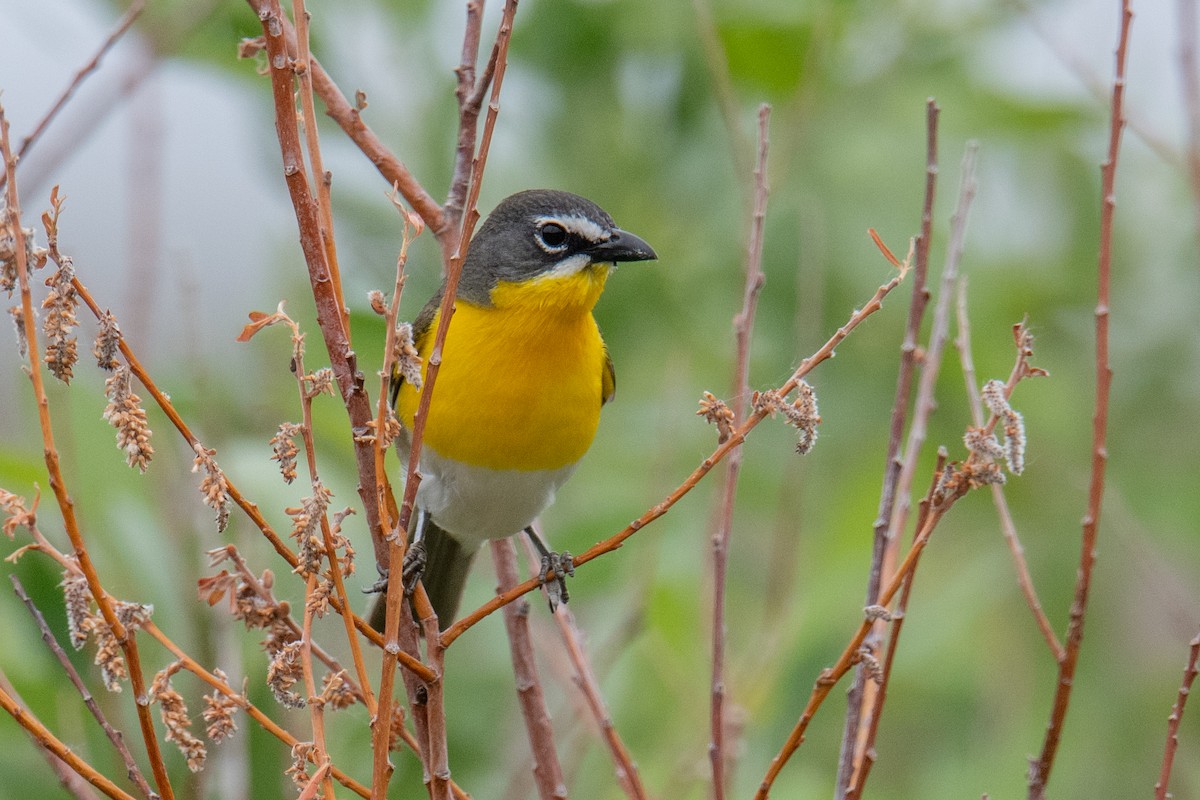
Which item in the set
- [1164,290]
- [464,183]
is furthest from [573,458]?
[1164,290]

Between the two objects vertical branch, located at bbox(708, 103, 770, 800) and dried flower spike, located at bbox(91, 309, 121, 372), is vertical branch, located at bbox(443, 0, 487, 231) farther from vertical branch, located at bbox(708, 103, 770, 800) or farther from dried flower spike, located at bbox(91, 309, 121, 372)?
dried flower spike, located at bbox(91, 309, 121, 372)

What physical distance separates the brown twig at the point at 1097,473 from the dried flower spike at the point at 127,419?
120 centimetres

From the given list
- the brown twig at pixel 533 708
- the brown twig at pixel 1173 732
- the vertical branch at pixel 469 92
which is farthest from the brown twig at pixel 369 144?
the brown twig at pixel 1173 732

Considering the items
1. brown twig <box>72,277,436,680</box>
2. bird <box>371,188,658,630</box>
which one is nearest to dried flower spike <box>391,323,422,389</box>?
brown twig <box>72,277,436,680</box>

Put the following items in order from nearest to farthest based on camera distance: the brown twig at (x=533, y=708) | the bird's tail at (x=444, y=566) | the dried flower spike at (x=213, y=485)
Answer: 1. the dried flower spike at (x=213, y=485)
2. the brown twig at (x=533, y=708)
3. the bird's tail at (x=444, y=566)

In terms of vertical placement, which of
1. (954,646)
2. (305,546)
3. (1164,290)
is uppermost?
(1164,290)

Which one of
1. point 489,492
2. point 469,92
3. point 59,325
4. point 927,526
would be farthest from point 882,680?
point 489,492

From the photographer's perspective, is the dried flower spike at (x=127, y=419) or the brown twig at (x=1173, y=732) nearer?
the dried flower spike at (x=127, y=419)

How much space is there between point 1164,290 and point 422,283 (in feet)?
8.29

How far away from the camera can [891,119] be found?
452 cm

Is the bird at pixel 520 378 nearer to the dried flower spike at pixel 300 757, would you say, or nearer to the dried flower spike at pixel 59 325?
the dried flower spike at pixel 300 757

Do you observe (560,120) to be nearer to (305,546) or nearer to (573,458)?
(573,458)

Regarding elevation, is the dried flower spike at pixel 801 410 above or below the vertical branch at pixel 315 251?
below

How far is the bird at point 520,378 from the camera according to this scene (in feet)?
9.71
